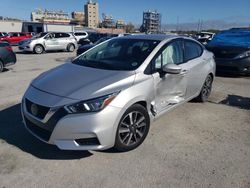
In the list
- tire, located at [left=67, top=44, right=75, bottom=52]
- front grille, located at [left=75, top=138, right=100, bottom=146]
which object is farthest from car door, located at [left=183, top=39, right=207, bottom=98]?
tire, located at [left=67, top=44, right=75, bottom=52]

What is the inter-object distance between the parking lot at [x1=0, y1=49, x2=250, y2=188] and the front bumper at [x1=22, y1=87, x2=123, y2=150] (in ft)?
1.03

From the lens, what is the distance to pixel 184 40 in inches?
192

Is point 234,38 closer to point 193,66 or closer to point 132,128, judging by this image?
point 193,66

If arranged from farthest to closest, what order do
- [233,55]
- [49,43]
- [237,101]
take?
1. [49,43]
2. [233,55]
3. [237,101]

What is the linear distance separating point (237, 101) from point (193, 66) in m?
2.00

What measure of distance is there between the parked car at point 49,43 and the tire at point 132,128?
16.3 metres

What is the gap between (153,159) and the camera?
11.0 feet

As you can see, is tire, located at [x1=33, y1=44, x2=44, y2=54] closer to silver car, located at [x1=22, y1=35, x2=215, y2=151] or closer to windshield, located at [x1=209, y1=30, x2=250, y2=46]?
windshield, located at [x1=209, y1=30, x2=250, y2=46]

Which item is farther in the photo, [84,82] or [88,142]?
[84,82]

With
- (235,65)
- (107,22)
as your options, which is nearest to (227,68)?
(235,65)

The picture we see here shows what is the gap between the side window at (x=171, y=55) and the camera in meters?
3.94

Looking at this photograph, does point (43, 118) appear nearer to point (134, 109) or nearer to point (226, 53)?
point (134, 109)

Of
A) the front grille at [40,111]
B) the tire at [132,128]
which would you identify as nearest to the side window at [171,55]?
the tire at [132,128]

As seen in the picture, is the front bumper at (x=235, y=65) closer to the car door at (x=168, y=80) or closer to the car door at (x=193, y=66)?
the car door at (x=193, y=66)
